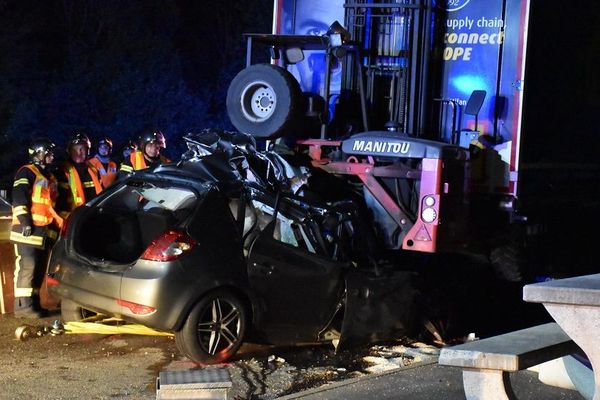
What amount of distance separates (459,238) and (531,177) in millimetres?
1532

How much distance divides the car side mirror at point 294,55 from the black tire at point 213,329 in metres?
4.13

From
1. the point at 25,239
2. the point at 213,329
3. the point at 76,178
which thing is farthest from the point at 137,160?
the point at 213,329

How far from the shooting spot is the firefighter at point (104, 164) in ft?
33.8

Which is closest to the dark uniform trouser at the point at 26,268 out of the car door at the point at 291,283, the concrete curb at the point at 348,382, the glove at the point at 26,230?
the glove at the point at 26,230

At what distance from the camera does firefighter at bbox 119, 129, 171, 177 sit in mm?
10609

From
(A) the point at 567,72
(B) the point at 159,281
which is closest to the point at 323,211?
(B) the point at 159,281

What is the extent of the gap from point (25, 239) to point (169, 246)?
94.4 inches

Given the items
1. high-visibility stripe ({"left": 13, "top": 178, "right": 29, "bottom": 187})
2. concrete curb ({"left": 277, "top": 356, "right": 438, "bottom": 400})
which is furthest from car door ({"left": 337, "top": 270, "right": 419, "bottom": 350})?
high-visibility stripe ({"left": 13, "top": 178, "right": 29, "bottom": 187})

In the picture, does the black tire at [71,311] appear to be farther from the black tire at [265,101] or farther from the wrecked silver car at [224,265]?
the black tire at [265,101]

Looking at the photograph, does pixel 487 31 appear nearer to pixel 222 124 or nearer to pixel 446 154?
pixel 446 154

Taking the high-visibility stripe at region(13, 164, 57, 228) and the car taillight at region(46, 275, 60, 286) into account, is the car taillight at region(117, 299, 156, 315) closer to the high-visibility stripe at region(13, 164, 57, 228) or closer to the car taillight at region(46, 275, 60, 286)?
the car taillight at region(46, 275, 60, 286)

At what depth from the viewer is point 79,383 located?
21.8 feet

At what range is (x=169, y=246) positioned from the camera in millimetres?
6957

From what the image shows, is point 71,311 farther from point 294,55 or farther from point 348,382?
point 294,55
